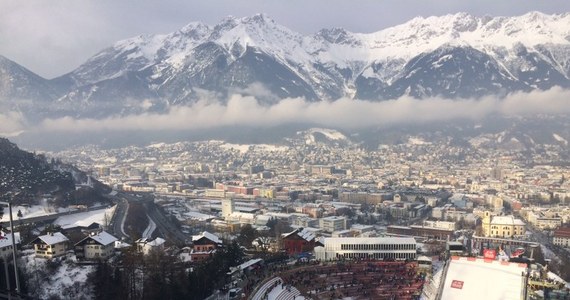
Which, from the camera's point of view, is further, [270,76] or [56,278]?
[270,76]

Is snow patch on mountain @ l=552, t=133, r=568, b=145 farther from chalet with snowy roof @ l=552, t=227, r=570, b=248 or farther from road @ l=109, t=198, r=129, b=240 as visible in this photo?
road @ l=109, t=198, r=129, b=240

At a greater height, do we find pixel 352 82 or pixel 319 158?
pixel 352 82

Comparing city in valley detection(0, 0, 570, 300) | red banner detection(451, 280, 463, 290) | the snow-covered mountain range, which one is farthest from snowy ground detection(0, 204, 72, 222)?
the snow-covered mountain range

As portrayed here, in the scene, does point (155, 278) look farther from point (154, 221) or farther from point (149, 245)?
point (154, 221)

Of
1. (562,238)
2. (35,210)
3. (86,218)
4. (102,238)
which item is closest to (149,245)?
(102,238)

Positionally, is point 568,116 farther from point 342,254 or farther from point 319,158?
point 342,254

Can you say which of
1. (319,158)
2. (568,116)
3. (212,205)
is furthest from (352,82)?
(212,205)
